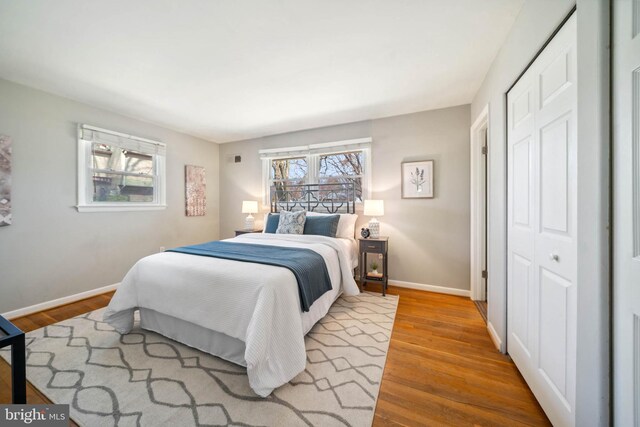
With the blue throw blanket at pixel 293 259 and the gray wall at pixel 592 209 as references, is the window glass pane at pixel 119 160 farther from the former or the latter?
the gray wall at pixel 592 209

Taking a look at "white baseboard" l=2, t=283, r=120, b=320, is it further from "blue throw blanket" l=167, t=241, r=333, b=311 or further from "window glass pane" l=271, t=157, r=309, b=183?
"window glass pane" l=271, t=157, r=309, b=183

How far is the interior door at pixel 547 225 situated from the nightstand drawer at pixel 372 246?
4.93ft

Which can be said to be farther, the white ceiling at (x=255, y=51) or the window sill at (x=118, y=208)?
the window sill at (x=118, y=208)

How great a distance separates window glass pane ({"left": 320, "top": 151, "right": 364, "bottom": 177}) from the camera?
380 cm

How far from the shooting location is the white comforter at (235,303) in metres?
1.49

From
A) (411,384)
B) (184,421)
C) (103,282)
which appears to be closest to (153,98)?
(103,282)

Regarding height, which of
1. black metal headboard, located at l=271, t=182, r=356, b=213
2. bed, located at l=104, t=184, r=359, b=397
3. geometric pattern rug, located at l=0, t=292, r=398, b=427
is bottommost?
geometric pattern rug, located at l=0, t=292, r=398, b=427

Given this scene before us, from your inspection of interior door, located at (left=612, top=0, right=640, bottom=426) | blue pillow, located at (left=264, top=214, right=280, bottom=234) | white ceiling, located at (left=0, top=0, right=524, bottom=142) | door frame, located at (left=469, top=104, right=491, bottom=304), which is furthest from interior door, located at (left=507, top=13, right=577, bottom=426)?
blue pillow, located at (left=264, top=214, right=280, bottom=234)

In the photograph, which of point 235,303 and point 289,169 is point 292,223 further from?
point 235,303

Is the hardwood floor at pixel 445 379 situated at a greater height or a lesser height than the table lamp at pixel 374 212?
lesser

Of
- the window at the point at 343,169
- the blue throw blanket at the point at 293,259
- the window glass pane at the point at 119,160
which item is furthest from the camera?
the window at the point at 343,169

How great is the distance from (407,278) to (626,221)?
279cm

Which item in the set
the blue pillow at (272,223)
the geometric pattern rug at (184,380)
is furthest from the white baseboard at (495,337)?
the blue pillow at (272,223)

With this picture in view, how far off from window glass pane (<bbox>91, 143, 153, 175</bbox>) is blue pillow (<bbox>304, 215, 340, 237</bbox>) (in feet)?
9.12
